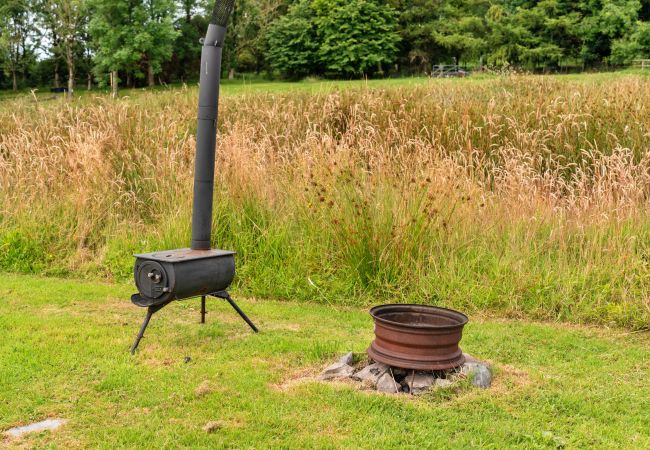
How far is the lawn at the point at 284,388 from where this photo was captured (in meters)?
3.15

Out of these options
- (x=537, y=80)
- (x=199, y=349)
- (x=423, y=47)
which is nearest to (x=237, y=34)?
(x=423, y=47)

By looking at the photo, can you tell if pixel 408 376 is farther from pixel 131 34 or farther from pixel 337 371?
pixel 131 34

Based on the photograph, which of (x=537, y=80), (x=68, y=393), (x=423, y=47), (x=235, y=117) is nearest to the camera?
(x=68, y=393)

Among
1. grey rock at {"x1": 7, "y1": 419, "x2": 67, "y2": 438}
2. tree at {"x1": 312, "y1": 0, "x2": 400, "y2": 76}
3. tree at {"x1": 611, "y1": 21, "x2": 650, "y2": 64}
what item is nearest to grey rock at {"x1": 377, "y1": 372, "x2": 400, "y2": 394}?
grey rock at {"x1": 7, "y1": 419, "x2": 67, "y2": 438}

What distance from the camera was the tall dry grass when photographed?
5531 mm

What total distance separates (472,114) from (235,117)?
3.63m

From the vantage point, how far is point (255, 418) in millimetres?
3312

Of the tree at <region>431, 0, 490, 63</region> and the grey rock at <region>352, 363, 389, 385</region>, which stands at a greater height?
the tree at <region>431, 0, 490, 63</region>

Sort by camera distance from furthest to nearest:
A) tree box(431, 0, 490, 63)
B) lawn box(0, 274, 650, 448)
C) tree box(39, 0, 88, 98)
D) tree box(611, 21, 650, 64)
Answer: tree box(431, 0, 490, 63) < tree box(39, 0, 88, 98) < tree box(611, 21, 650, 64) < lawn box(0, 274, 650, 448)

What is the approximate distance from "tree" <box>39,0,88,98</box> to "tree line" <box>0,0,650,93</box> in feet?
0.35

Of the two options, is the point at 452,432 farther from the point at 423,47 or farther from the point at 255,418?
the point at 423,47

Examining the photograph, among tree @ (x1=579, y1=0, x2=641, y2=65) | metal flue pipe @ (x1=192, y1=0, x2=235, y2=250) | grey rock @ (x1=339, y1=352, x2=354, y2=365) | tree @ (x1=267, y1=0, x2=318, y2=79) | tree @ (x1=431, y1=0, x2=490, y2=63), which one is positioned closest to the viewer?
grey rock @ (x1=339, y1=352, x2=354, y2=365)

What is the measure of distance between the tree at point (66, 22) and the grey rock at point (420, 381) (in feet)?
126

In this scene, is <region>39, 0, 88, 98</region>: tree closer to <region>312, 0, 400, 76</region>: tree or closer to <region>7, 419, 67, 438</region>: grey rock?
Result: <region>312, 0, 400, 76</region>: tree
